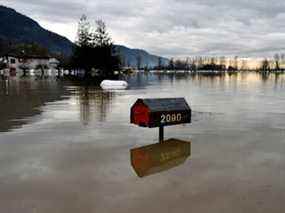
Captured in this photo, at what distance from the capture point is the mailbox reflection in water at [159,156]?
356 inches

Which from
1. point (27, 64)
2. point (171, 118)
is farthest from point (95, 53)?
point (171, 118)

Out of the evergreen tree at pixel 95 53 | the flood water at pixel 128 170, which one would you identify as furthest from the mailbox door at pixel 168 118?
the evergreen tree at pixel 95 53

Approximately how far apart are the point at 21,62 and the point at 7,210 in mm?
129311

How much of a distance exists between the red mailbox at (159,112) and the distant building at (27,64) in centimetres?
11097

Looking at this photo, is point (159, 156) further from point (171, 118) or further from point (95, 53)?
point (95, 53)

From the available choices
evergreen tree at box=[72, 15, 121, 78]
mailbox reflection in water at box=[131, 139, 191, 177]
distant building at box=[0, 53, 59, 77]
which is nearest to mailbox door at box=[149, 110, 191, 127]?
mailbox reflection in water at box=[131, 139, 191, 177]

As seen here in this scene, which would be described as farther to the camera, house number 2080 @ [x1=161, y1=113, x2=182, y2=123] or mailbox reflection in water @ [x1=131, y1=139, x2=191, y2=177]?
house number 2080 @ [x1=161, y1=113, x2=182, y2=123]

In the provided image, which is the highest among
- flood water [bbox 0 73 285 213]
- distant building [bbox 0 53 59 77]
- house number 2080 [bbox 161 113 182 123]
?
distant building [bbox 0 53 59 77]

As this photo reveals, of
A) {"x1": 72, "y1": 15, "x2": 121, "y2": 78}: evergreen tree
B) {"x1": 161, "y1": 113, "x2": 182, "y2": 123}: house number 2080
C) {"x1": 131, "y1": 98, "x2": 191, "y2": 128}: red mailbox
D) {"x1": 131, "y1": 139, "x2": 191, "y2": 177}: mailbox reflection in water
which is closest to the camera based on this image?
{"x1": 131, "y1": 139, "x2": 191, "y2": 177}: mailbox reflection in water

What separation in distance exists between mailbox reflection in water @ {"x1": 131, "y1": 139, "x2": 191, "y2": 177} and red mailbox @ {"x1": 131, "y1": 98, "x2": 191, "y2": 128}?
71cm

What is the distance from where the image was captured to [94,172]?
869cm

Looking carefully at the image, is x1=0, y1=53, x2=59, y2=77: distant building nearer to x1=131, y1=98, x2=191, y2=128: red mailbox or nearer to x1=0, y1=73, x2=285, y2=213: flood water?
x1=0, y1=73, x2=285, y2=213: flood water

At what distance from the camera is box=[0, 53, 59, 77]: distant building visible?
122 meters

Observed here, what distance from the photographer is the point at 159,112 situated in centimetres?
1153
